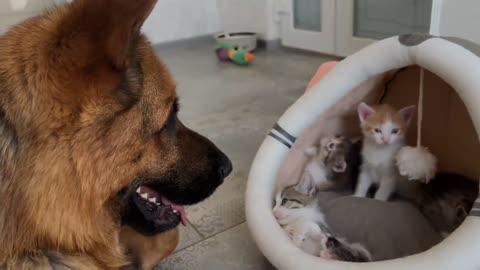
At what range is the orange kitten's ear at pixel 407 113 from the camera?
4.63 ft

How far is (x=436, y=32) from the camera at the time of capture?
2.12m

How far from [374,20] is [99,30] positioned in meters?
2.93

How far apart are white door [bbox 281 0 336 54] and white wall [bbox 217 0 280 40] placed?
0.13 metres

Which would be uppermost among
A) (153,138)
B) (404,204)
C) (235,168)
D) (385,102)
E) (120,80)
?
(120,80)

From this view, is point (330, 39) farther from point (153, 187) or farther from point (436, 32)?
point (153, 187)

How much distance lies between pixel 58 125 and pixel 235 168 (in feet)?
4.01

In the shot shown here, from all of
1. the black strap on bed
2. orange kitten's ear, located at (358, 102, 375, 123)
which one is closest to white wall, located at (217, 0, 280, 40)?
orange kitten's ear, located at (358, 102, 375, 123)

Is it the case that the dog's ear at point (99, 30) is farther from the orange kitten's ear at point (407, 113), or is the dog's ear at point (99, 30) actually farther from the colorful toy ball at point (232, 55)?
the colorful toy ball at point (232, 55)

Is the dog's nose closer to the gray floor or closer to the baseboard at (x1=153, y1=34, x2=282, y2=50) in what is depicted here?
the gray floor

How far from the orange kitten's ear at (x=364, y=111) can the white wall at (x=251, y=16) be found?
2.75 meters

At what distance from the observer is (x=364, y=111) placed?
144 cm

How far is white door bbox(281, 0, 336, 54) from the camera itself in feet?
11.6

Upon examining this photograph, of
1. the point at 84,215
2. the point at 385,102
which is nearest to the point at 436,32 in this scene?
the point at 385,102

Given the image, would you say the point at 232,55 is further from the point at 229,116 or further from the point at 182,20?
the point at 229,116
